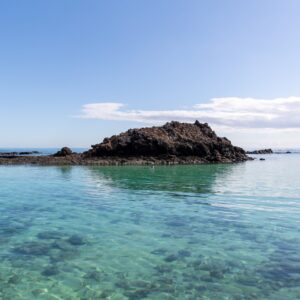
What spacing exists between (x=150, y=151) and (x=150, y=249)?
2591 inches

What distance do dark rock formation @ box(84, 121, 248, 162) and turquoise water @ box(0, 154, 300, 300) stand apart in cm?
5238

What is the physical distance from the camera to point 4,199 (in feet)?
91.8

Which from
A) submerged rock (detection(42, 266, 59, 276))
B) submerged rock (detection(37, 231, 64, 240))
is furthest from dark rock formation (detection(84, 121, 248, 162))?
submerged rock (detection(42, 266, 59, 276))

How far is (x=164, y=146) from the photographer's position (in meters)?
80.2

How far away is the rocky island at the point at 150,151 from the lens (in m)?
75.2

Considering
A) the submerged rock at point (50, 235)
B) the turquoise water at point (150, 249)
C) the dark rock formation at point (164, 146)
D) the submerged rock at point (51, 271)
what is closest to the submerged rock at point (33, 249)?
the turquoise water at point (150, 249)

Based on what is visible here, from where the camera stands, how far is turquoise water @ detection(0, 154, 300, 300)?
10620 mm

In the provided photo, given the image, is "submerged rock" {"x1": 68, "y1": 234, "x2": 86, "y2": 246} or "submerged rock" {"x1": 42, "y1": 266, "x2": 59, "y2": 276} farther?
"submerged rock" {"x1": 68, "y1": 234, "x2": 86, "y2": 246}

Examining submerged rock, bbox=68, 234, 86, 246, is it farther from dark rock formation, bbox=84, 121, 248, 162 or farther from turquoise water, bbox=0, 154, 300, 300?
dark rock formation, bbox=84, 121, 248, 162

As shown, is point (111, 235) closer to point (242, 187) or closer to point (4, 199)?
point (4, 199)

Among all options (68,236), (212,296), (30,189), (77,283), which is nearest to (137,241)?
(68,236)

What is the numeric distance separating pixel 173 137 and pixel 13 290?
76.6 meters

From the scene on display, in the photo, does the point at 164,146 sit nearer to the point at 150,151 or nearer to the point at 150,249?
the point at 150,151

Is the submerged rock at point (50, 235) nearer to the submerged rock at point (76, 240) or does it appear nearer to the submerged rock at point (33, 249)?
the submerged rock at point (76, 240)
